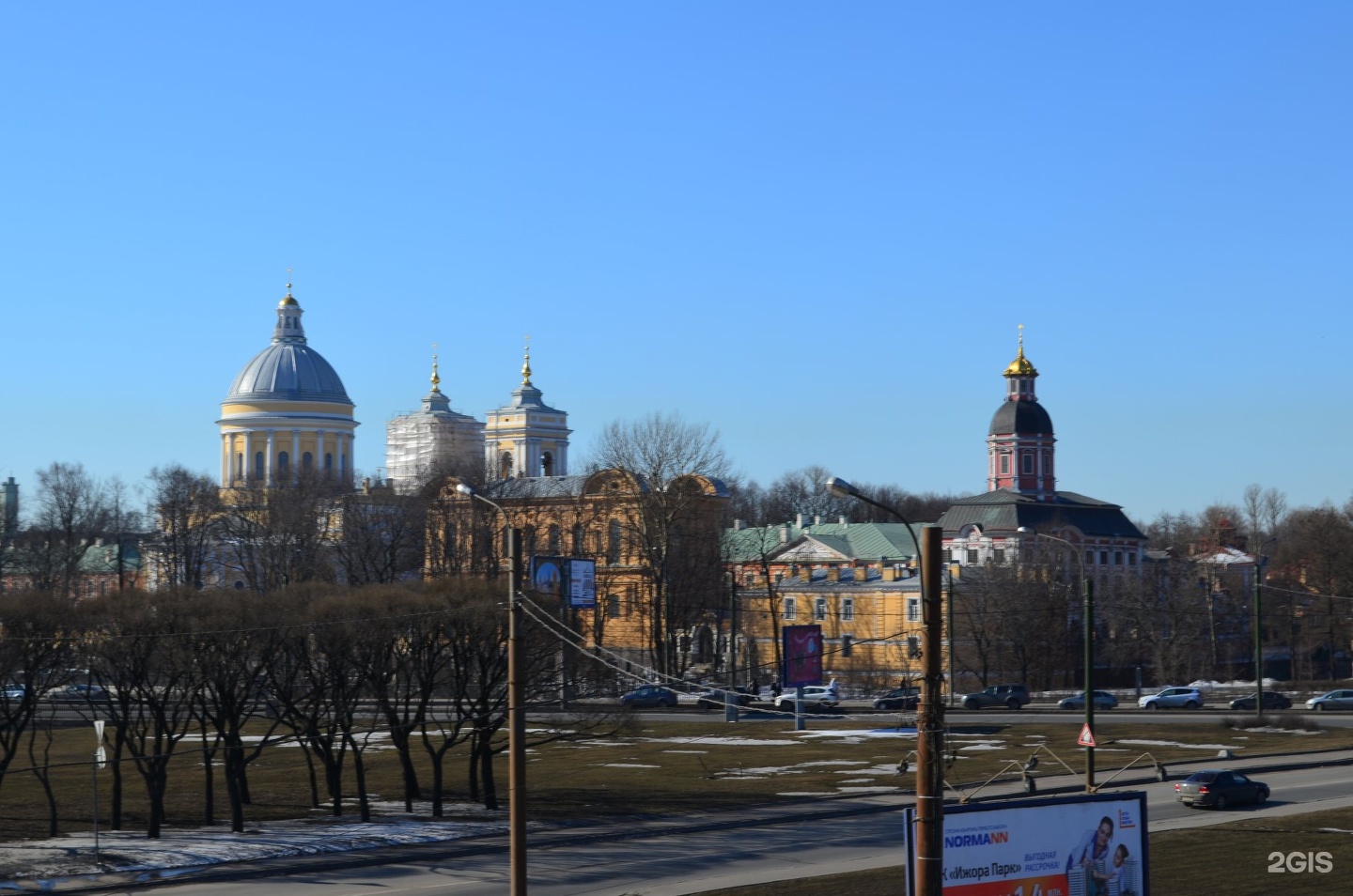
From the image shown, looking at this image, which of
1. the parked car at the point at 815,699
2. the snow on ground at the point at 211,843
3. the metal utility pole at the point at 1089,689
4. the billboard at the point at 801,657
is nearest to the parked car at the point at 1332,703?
the parked car at the point at 815,699

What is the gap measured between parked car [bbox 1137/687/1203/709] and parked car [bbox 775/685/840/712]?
14.2 m

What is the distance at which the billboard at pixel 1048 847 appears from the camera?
20.8 m

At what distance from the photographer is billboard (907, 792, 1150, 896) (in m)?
20.8

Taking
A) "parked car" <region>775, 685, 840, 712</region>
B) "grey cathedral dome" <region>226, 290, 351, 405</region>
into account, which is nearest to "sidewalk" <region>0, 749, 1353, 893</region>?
"parked car" <region>775, 685, 840, 712</region>

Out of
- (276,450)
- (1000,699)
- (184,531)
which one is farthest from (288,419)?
(1000,699)

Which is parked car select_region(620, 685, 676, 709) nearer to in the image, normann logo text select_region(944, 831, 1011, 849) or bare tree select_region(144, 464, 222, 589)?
bare tree select_region(144, 464, 222, 589)

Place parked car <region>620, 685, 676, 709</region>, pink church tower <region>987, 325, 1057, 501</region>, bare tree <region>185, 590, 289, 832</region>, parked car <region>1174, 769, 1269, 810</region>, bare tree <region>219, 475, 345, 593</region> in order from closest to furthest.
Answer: bare tree <region>185, 590, 289, 832</region> → parked car <region>1174, 769, 1269, 810</region> → parked car <region>620, 685, 676, 709</region> → bare tree <region>219, 475, 345, 593</region> → pink church tower <region>987, 325, 1057, 501</region>

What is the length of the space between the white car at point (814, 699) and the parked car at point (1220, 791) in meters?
29.4

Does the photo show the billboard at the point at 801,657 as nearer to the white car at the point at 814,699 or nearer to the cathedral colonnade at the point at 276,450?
the white car at the point at 814,699

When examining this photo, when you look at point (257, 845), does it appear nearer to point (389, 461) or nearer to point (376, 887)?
point (376, 887)

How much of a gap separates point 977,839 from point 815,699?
59996 mm

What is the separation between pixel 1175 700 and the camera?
75.6 meters

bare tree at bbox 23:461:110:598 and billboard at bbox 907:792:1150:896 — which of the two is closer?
billboard at bbox 907:792:1150:896

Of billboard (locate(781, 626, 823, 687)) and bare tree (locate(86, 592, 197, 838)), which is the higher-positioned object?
bare tree (locate(86, 592, 197, 838))
